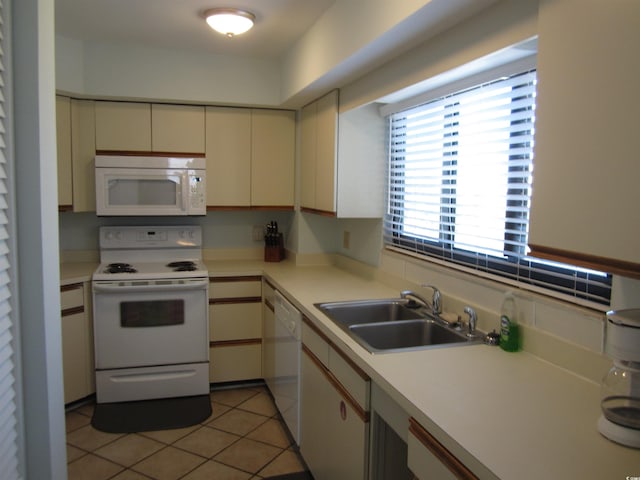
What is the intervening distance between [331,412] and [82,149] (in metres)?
2.50

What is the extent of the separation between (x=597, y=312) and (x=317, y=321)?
3.65 ft

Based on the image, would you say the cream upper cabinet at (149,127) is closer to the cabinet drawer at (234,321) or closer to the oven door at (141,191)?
the oven door at (141,191)

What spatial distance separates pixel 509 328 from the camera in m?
1.80

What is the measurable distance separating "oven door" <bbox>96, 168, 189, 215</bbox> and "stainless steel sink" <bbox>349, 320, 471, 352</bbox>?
1.85 metres

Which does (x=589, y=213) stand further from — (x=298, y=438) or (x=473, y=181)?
(x=298, y=438)

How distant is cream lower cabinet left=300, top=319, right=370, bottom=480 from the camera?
5.91 feet

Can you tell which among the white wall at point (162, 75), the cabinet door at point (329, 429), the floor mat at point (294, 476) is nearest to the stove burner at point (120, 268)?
the white wall at point (162, 75)

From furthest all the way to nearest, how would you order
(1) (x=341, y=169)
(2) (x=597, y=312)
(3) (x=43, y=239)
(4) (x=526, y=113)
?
(1) (x=341, y=169) < (4) (x=526, y=113) < (2) (x=597, y=312) < (3) (x=43, y=239)

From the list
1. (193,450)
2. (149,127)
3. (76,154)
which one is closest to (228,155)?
(149,127)

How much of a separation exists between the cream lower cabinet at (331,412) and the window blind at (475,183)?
2.44 feet

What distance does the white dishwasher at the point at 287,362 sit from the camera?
2.63m

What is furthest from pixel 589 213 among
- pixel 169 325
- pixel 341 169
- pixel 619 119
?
pixel 169 325

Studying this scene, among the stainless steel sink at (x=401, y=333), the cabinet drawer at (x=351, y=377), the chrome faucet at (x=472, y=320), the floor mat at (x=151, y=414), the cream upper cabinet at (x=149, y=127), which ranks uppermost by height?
the cream upper cabinet at (x=149, y=127)

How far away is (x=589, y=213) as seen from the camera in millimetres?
1171
